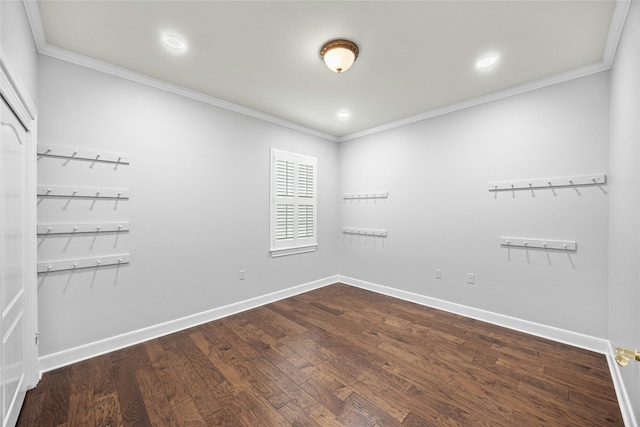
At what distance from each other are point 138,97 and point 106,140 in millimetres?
558

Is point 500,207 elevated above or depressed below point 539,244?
above

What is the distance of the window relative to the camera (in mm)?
3811

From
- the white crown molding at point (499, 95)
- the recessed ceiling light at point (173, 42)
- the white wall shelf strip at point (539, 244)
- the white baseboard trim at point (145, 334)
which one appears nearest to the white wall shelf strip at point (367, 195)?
the white crown molding at point (499, 95)

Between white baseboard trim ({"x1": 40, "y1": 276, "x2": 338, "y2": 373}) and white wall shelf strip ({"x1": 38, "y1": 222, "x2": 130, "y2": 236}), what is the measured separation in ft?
3.37

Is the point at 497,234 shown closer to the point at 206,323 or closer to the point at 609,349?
the point at 609,349

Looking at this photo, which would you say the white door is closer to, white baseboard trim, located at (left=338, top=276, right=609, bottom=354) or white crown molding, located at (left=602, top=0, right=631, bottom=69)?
white crown molding, located at (left=602, top=0, right=631, bottom=69)

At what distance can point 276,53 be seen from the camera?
2256mm

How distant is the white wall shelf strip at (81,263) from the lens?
83.2 inches

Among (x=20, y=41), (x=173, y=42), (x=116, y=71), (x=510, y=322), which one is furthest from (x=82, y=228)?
(x=510, y=322)

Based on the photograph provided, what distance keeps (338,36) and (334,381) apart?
2.74 meters

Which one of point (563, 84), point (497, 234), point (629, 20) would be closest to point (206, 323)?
point (497, 234)

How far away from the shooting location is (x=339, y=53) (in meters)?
2.12

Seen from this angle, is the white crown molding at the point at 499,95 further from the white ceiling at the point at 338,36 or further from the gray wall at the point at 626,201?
the gray wall at the point at 626,201

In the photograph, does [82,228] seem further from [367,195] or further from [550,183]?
[550,183]
